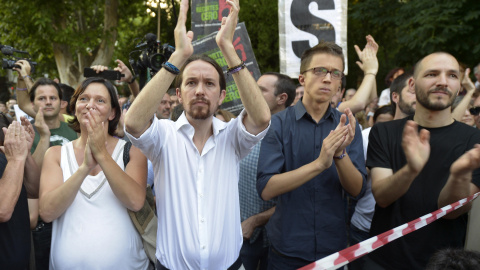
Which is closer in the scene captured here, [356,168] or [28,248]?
[28,248]

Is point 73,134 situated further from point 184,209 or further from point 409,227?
point 409,227

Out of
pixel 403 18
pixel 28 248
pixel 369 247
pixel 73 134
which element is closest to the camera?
pixel 369 247

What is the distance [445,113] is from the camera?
9.20ft

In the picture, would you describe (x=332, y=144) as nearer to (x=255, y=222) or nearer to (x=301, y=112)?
(x=301, y=112)

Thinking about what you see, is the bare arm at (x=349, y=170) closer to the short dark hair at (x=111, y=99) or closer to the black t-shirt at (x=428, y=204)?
the black t-shirt at (x=428, y=204)

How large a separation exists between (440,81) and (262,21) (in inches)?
553

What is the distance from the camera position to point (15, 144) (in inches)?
99.6

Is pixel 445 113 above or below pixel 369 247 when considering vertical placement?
above

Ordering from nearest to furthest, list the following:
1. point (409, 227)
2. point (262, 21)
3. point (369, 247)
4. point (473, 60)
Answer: point (369, 247)
point (409, 227)
point (473, 60)
point (262, 21)

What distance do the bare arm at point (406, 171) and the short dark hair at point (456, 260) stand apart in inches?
20.7

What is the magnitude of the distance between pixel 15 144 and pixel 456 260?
225 centimetres

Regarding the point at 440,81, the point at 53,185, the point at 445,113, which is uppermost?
the point at 440,81

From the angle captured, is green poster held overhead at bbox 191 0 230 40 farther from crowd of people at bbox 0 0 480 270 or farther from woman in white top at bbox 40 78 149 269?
woman in white top at bbox 40 78 149 269

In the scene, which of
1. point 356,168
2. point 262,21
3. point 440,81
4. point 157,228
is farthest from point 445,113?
point 262,21
